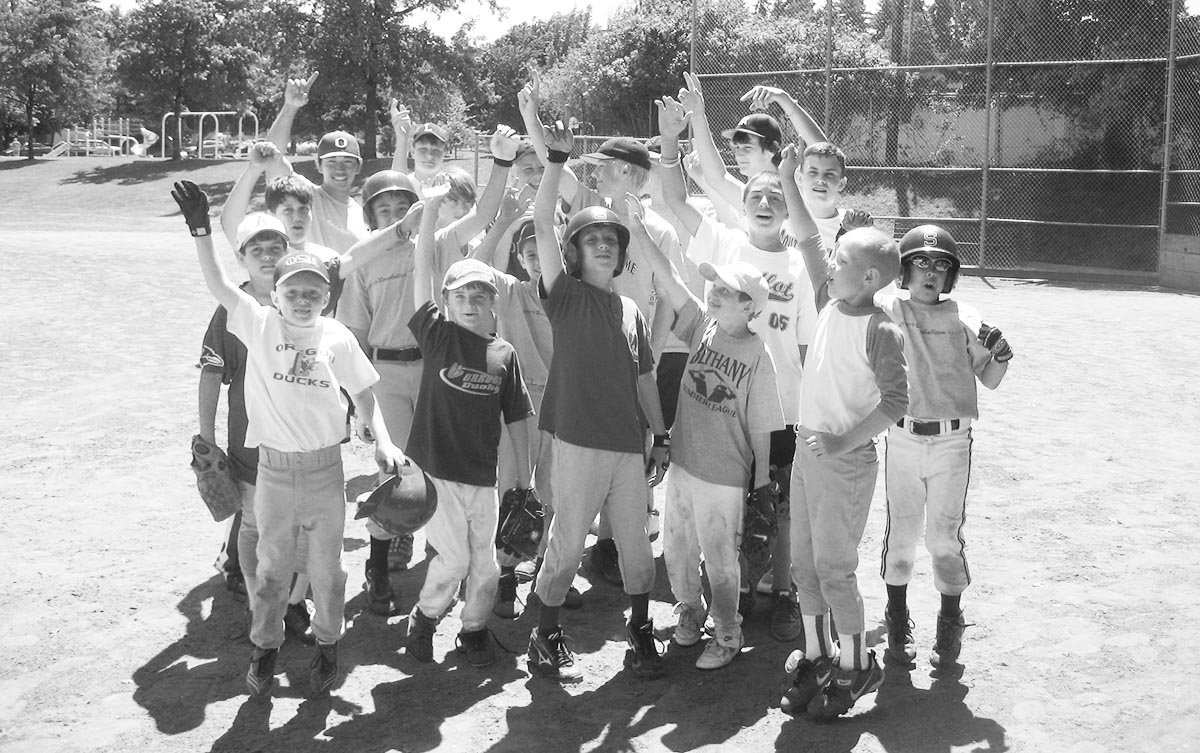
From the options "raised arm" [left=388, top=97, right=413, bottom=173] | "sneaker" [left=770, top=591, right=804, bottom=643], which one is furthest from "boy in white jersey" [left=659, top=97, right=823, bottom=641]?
"raised arm" [left=388, top=97, right=413, bottom=173]

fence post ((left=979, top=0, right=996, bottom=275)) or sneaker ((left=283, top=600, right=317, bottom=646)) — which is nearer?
sneaker ((left=283, top=600, right=317, bottom=646))

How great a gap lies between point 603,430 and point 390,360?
168 cm

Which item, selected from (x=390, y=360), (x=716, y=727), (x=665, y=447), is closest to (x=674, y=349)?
(x=665, y=447)

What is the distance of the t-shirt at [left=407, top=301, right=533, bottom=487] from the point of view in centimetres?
474

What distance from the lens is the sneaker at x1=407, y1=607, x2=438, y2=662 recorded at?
477cm

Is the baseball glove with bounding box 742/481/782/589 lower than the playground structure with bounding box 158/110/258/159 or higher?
lower

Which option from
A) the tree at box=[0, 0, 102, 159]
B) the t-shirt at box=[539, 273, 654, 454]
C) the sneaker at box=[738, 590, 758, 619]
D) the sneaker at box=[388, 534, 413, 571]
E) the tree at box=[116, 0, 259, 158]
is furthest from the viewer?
the tree at box=[0, 0, 102, 159]

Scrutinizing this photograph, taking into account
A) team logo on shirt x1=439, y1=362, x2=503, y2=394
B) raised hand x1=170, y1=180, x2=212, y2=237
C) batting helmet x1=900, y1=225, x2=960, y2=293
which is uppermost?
raised hand x1=170, y1=180, x2=212, y2=237

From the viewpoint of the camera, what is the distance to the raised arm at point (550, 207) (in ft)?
15.0

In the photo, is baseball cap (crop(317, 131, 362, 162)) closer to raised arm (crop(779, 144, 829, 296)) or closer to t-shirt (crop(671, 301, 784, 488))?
raised arm (crop(779, 144, 829, 296))

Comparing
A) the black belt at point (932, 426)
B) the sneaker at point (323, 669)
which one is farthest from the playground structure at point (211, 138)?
the black belt at point (932, 426)

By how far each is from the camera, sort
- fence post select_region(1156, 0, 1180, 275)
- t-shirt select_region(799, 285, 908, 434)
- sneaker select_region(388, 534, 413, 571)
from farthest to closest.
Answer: fence post select_region(1156, 0, 1180, 275), sneaker select_region(388, 534, 413, 571), t-shirt select_region(799, 285, 908, 434)

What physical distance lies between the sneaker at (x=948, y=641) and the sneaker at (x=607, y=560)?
1717mm

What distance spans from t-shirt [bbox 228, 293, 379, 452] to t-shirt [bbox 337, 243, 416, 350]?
1.25 m
